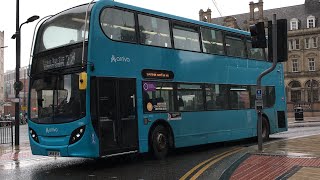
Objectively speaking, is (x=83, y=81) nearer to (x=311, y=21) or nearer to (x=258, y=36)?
(x=258, y=36)

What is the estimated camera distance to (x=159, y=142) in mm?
12266

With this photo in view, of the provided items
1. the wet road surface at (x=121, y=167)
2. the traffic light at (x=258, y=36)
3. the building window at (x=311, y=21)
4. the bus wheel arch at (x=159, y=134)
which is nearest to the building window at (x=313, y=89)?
the building window at (x=311, y=21)

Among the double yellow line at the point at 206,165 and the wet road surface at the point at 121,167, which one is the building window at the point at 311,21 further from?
the double yellow line at the point at 206,165

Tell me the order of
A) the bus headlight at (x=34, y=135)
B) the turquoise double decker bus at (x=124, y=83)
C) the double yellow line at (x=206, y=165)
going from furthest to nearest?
the bus headlight at (x=34, y=135), the turquoise double decker bus at (x=124, y=83), the double yellow line at (x=206, y=165)

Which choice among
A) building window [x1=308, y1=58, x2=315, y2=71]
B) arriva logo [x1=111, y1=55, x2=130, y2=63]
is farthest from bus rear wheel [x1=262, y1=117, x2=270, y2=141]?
building window [x1=308, y1=58, x2=315, y2=71]

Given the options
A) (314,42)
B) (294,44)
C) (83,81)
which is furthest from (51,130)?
(294,44)

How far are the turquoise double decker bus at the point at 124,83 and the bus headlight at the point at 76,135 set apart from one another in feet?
0.08

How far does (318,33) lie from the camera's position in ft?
255

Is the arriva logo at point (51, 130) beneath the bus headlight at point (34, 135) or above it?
above

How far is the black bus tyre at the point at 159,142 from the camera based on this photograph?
12116 mm

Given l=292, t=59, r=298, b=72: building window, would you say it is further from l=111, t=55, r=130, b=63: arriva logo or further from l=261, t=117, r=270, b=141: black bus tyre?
l=111, t=55, r=130, b=63: arriva logo

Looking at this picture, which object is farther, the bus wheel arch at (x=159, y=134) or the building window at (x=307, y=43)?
the building window at (x=307, y=43)

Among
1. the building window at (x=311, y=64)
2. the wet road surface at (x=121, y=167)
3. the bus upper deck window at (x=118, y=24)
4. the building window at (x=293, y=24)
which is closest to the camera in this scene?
the wet road surface at (x=121, y=167)

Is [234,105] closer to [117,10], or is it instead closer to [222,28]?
[222,28]
